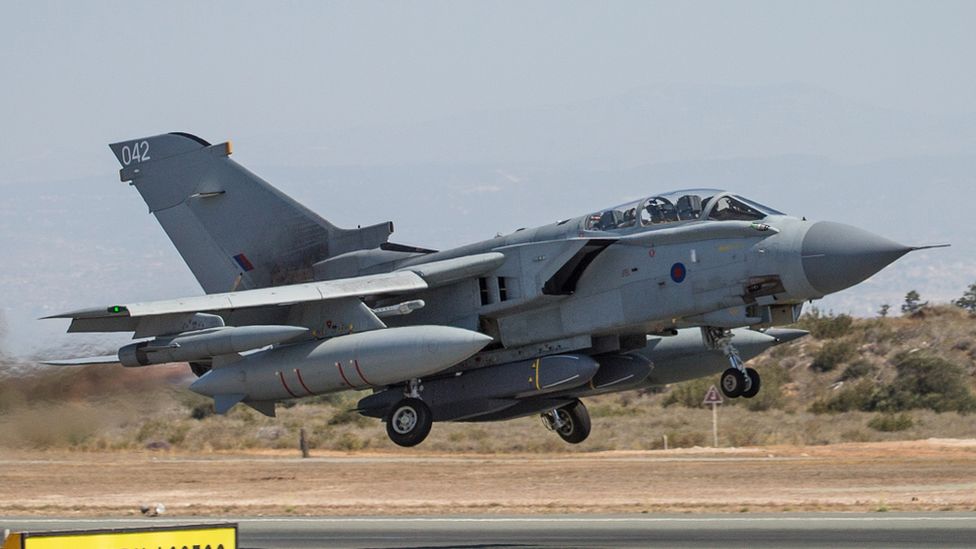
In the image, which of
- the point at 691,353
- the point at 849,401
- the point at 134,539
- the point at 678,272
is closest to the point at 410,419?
the point at 678,272

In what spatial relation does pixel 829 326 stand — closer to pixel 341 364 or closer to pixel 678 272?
pixel 678 272

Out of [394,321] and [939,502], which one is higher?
[394,321]

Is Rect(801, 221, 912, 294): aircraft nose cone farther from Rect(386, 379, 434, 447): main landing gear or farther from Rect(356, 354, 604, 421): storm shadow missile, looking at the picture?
Rect(386, 379, 434, 447): main landing gear

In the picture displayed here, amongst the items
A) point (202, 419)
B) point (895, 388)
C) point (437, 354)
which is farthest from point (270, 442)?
point (437, 354)

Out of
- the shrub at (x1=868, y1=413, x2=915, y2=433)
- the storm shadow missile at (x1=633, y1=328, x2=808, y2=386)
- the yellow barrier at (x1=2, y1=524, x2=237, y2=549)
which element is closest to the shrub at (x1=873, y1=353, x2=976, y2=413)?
the shrub at (x1=868, y1=413, x2=915, y2=433)

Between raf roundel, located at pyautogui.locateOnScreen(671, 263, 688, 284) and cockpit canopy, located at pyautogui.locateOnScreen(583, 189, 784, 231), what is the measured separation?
575 mm

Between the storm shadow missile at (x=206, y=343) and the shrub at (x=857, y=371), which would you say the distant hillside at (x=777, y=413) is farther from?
the storm shadow missile at (x=206, y=343)

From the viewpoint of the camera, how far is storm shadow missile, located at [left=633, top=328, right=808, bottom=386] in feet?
70.8

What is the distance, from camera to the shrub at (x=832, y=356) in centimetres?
5131

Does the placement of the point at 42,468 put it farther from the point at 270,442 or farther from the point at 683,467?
the point at 683,467

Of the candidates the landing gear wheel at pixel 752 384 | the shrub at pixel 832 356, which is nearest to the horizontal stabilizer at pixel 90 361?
the landing gear wheel at pixel 752 384

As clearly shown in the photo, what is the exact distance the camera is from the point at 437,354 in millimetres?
19125

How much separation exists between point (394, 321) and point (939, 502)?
425 inches

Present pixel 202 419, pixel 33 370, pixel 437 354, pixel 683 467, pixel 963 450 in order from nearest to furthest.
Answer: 1. pixel 437 354
2. pixel 33 370
3. pixel 683 467
4. pixel 963 450
5. pixel 202 419
